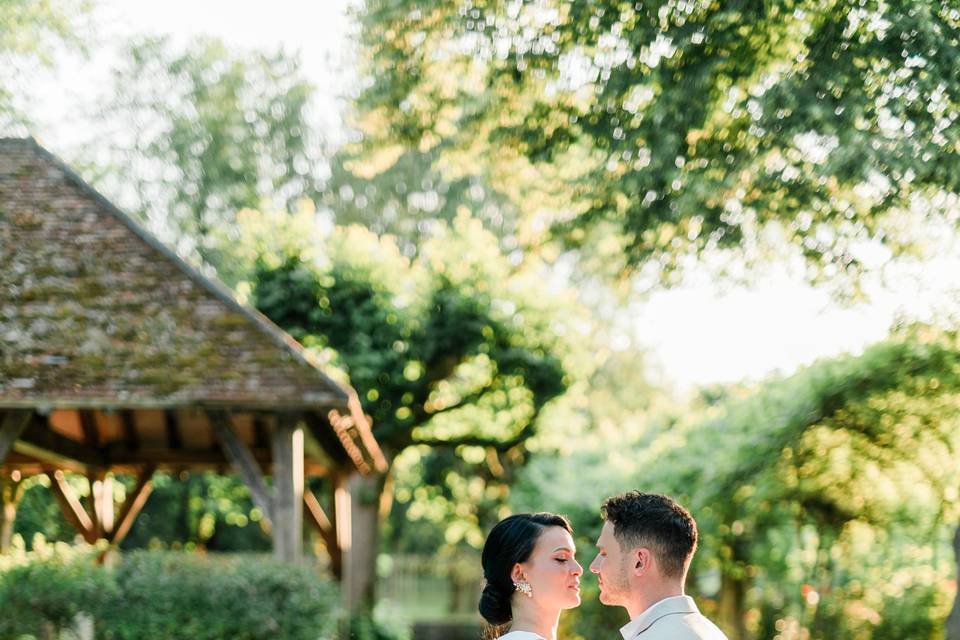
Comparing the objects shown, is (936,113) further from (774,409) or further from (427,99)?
(427,99)

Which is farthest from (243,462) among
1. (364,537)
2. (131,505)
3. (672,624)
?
(364,537)

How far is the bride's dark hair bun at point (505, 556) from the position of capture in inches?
191

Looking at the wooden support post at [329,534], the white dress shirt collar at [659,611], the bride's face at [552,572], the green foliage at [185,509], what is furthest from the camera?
the green foliage at [185,509]

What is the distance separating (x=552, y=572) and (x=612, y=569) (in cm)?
44

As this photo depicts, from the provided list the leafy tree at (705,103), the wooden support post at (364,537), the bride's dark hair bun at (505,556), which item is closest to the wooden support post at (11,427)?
the leafy tree at (705,103)

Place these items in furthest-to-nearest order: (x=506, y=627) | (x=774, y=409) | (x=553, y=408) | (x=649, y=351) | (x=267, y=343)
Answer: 1. (x=649, y=351)
2. (x=553, y=408)
3. (x=774, y=409)
4. (x=267, y=343)
5. (x=506, y=627)

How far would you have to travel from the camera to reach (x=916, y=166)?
36.0 feet

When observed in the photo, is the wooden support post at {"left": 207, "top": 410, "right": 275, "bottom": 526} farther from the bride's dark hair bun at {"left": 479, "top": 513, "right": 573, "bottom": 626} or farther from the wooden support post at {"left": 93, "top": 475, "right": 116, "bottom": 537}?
the bride's dark hair bun at {"left": 479, "top": 513, "right": 573, "bottom": 626}

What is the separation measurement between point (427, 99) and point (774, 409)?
5.98 metres

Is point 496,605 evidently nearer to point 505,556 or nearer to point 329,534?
point 505,556

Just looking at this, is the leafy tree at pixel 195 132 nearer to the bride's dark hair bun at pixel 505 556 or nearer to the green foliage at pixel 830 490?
the green foliage at pixel 830 490

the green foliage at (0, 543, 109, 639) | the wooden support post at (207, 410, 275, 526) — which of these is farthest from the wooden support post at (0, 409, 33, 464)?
the wooden support post at (207, 410, 275, 526)

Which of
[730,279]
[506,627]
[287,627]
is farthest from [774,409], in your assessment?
[506,627]

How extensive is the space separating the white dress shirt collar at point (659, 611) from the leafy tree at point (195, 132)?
26606 millimetres
